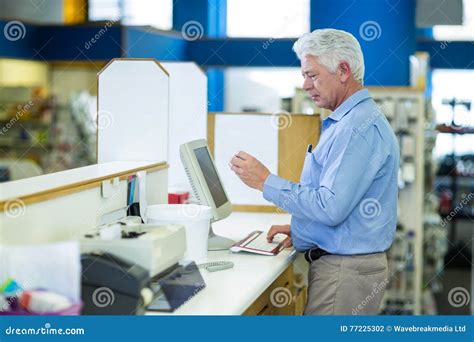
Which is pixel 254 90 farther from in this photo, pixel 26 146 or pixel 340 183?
pixel 340 183

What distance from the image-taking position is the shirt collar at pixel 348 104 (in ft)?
9.71

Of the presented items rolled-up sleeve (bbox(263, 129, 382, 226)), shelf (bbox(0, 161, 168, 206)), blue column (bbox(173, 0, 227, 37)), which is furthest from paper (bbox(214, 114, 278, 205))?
blue column (bbox(173, 0, 227, 37))

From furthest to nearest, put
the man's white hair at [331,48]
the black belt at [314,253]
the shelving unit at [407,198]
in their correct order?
the shelving unit at [407,198] < the black belt at [314,253] < the man's white hair at [331,48]

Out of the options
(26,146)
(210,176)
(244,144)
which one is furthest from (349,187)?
(26,146)

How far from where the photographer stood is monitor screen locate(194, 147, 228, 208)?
332 centimetres

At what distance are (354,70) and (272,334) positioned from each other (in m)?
1.14

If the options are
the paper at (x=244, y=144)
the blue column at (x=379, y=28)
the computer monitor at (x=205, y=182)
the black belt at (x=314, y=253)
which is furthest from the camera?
the blue column at (x=379, y=28)

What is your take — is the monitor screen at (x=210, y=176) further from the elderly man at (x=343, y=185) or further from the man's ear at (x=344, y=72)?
the man's ear at (x=344, y=72)

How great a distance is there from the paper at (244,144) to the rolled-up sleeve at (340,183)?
5.61ft

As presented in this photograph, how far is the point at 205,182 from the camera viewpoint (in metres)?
3.25

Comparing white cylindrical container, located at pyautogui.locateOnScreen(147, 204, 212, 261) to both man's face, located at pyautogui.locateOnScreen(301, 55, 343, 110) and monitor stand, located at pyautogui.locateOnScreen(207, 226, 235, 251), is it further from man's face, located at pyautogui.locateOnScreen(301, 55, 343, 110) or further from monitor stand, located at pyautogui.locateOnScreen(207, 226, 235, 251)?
man's face, located at pyautogui.locateOnScreen(301, 55, 343, 110)

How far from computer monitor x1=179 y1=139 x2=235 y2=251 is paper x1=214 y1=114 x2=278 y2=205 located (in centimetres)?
114

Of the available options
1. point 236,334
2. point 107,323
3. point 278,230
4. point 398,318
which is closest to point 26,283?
point 107,323

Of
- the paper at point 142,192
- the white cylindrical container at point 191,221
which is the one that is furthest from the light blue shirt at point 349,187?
the paper at point 142,192
